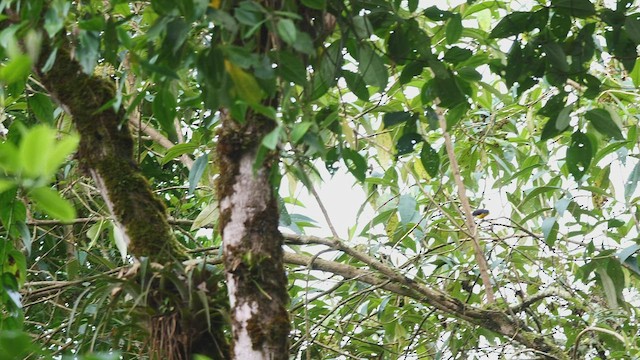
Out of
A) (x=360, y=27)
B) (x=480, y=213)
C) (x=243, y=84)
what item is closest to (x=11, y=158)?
(x=243, y=84)

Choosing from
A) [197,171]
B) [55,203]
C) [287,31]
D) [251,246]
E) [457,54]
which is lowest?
[55,203]

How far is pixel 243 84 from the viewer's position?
34.4 inches

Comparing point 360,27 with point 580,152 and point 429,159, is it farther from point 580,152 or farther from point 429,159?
point 580,152

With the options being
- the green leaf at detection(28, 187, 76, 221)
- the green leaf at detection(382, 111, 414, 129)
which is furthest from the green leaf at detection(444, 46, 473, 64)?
the green leaf at detection(28, 187, 76, 221)

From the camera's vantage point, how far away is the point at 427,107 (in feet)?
4.26

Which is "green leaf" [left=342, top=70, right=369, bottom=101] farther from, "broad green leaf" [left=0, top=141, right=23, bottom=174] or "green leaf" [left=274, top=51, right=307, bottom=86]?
"broad green leaf" [left=0, top=141, right=23, bottom=174]

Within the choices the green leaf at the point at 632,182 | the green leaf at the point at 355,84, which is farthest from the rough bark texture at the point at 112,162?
the green leaf at the point at 632,182

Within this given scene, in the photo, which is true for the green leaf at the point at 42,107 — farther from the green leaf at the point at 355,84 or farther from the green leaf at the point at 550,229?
the green leaf at the point at 550,229

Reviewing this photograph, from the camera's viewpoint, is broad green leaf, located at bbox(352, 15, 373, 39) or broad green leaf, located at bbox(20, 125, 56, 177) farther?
broad green leaf, located at bbox(352, 15, 373, 39)

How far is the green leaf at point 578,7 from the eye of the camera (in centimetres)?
129

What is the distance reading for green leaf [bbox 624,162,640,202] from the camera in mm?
1651

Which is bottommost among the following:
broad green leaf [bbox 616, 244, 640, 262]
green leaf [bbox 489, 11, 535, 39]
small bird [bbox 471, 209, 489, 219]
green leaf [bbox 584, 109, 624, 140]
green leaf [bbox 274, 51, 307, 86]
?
green leaf [bbox 274, 51, 307, 86]

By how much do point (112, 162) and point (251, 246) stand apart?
0.30 meters

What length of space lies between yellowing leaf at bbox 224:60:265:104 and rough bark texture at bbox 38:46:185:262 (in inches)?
17.0
